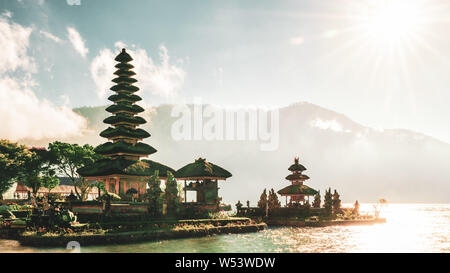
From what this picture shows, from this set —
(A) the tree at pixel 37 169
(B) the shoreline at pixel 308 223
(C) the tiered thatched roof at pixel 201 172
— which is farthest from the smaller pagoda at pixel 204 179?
(A) the tree at pixel 37 169

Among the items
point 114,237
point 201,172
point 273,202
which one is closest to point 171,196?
point 201,172

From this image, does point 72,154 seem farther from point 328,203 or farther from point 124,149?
point 328,203

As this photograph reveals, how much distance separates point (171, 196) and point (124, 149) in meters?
11.5

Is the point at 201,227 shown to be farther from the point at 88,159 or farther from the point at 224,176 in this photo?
the point at 88,159

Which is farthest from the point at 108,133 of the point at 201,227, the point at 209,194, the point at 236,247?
the point at 236,247

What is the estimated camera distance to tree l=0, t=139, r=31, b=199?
213 ft

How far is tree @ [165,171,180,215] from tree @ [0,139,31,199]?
3498cm

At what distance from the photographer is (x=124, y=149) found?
170ft

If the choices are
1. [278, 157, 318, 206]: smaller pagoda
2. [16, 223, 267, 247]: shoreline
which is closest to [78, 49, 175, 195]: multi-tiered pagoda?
[16, 223, 267, 247]: shoreline

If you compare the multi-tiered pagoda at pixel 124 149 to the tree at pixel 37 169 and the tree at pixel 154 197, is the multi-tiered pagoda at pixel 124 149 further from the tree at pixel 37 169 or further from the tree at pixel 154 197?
the tree at pixel 37 169

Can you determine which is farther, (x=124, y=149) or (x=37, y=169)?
(x=37, y=169)

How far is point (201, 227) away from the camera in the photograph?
41625 millimetres

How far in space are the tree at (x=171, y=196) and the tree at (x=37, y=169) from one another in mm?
35557

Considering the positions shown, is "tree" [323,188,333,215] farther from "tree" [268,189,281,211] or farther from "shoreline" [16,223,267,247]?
"shoreline" [16,223,267,247]
